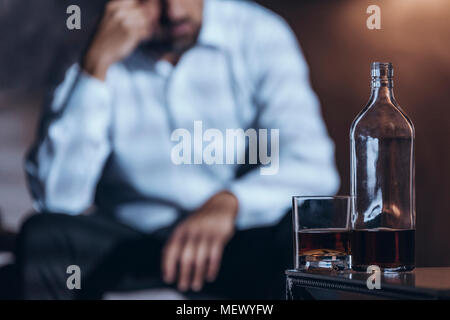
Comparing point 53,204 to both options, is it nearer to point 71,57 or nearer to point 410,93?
point 71,57

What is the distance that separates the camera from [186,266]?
260cm

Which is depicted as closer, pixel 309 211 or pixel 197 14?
pixel 309 211

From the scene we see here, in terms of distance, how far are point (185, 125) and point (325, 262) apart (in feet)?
5.74

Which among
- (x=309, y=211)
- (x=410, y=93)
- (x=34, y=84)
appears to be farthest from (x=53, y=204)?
(x=309, y=211)

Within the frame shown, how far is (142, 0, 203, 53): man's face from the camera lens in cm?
264

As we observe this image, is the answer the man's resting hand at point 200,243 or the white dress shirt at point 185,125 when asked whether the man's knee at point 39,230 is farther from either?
the man's resting hand at point 200,243

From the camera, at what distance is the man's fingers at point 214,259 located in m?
2.62

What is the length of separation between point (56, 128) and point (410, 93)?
1411mm

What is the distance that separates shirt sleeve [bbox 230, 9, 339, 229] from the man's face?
225 millimetres

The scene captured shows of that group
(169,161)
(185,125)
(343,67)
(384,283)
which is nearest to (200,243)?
(169,161)

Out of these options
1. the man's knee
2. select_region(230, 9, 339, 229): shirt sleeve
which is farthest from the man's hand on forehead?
the man's knee

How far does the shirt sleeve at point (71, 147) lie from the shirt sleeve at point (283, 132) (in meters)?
0.54
